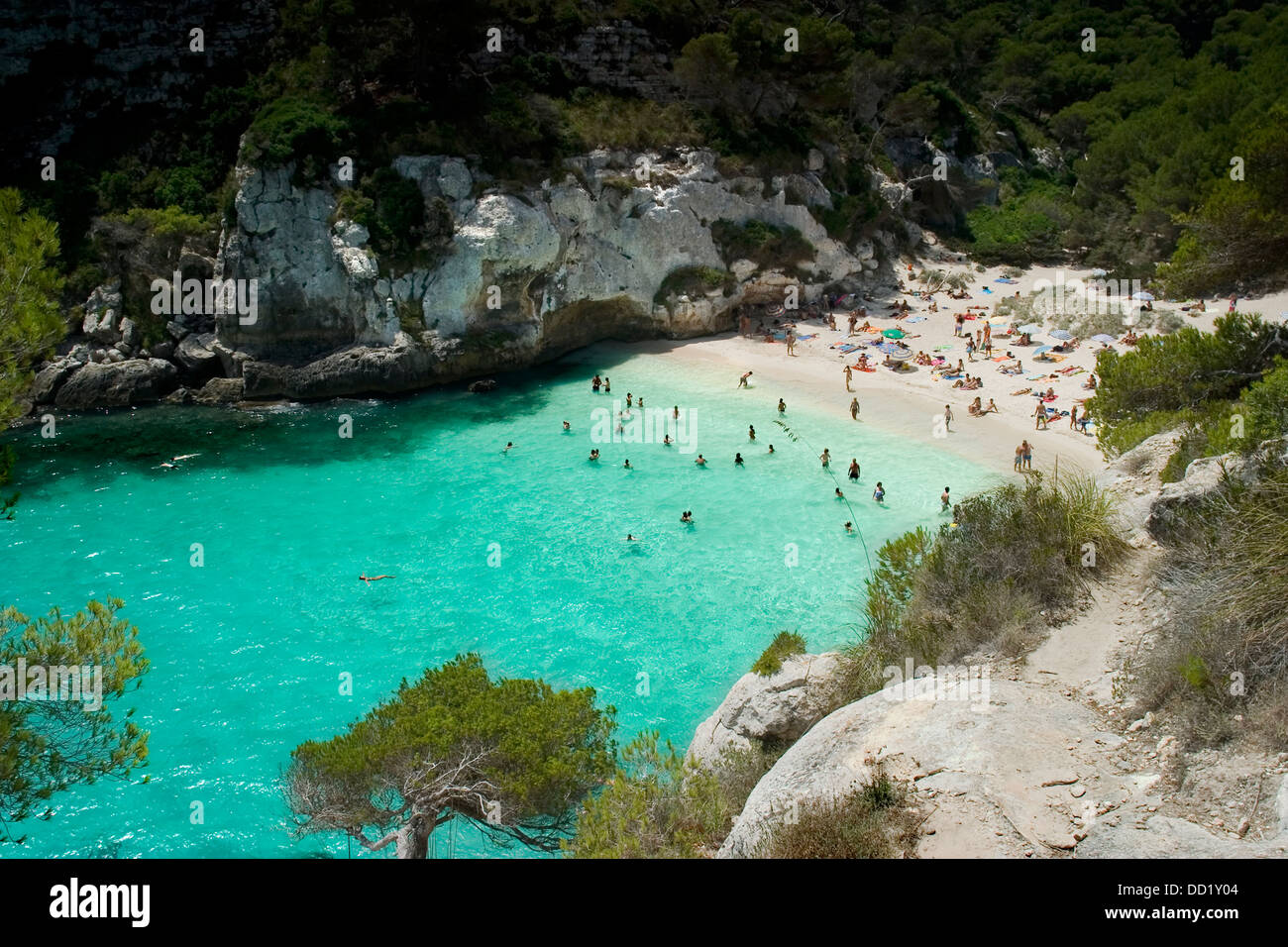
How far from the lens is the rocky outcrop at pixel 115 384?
3578cm

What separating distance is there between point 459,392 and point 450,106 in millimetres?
12366

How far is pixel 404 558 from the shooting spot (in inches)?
1005

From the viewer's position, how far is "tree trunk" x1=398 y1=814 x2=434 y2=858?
39.2 ft

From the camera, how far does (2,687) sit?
11.0 metres

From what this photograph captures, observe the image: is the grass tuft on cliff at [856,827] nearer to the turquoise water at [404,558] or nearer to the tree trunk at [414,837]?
the tree trunk at [414,837]

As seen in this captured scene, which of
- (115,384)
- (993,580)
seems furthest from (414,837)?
(115,384)

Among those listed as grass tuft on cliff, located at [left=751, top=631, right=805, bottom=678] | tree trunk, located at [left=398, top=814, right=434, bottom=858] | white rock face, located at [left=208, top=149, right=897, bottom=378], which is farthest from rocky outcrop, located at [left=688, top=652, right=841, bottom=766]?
white rock face, located at [left=208, top=149, right=897, bottom=378]

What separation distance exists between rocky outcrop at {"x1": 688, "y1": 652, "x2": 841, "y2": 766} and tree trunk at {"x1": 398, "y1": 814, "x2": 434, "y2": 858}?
4399 mm

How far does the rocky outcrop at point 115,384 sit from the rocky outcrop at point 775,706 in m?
29.9

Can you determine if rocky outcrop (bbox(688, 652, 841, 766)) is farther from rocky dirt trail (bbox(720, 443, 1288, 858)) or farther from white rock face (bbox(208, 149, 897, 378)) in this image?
white rock face (bbox(208, 149, 897, 378))

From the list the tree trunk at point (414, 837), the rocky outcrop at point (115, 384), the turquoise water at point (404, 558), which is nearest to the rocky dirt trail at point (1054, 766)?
the tree trunk at point (414, 837)

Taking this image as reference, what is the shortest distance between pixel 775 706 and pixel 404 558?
13.5m

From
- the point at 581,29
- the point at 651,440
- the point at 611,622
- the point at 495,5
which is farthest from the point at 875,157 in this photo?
the point at 611,622
